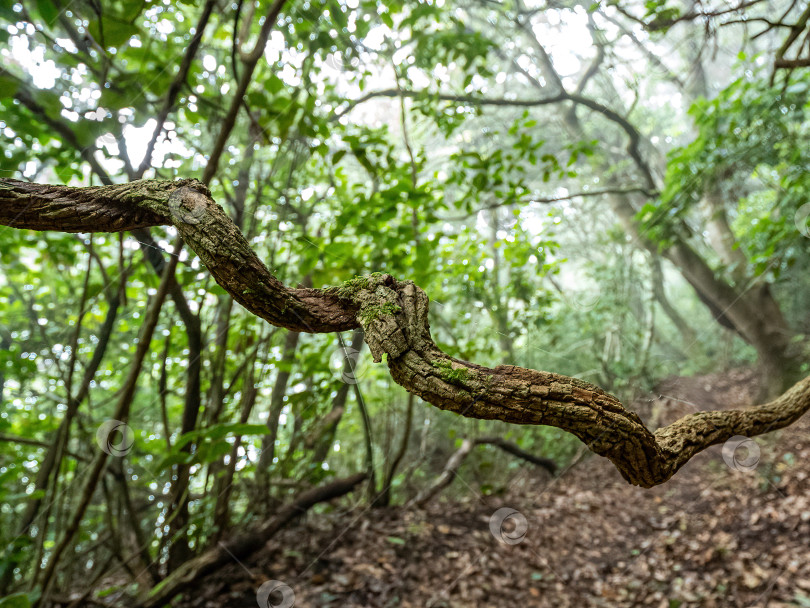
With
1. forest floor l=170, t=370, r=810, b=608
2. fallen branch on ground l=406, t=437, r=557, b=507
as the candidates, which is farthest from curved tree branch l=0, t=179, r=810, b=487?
fallen branch on ground l=406, t=437, r=557, b=507

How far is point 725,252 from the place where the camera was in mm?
4863

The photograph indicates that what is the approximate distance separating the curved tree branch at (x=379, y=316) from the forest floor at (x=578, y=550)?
121 centimetres

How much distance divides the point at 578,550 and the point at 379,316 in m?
2.61

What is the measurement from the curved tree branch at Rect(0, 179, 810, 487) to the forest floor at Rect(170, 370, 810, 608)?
121 centimetres

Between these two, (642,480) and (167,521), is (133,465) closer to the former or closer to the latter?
(167,521)

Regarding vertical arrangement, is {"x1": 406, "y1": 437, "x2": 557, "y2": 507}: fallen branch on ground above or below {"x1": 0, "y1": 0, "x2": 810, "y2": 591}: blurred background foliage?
below

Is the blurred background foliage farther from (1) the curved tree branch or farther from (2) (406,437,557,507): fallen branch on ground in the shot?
(1) the curved tree branch

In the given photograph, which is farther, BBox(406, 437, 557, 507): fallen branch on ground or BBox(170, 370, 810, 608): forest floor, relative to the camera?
BBox(406, 437, 557, 507): fallen branch on ground

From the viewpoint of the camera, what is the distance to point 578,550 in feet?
9.25

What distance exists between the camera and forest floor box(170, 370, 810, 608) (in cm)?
231

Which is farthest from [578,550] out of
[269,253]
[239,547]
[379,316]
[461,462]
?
[379,316]

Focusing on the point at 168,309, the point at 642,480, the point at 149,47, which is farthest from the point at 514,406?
the point at 168,309

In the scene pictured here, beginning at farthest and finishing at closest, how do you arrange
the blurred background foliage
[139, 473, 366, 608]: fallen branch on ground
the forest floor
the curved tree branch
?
the forest floor, [139, 473, 366, 608]: fallen branch on ground, the blurred background foliage, the curved tree branch

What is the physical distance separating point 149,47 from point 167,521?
2.08 meters
